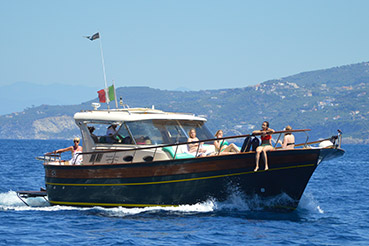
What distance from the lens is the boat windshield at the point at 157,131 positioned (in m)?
18.3

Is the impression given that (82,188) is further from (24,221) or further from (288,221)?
(288,221)

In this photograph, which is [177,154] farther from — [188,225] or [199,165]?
[188,225]

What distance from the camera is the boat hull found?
651 inches

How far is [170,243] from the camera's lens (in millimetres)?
13859

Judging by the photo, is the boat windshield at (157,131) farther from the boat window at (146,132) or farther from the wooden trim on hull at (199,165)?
the wooden trim on hull at (199,165)

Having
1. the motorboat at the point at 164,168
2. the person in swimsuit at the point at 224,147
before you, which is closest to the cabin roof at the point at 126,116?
the motorboat at the point at 164,168

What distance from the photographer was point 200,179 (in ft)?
55.4

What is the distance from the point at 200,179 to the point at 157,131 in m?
2.40

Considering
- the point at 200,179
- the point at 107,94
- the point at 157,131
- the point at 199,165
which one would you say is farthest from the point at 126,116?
the point at 200,179

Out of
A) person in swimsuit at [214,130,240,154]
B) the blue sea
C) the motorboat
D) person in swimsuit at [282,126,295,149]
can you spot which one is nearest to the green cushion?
the motorboat

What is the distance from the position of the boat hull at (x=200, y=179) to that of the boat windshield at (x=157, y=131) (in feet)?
4.15

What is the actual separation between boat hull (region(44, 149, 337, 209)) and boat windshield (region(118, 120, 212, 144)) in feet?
4.15

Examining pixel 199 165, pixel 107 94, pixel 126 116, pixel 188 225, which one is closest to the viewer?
pixel 188 225

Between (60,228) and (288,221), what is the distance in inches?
234
